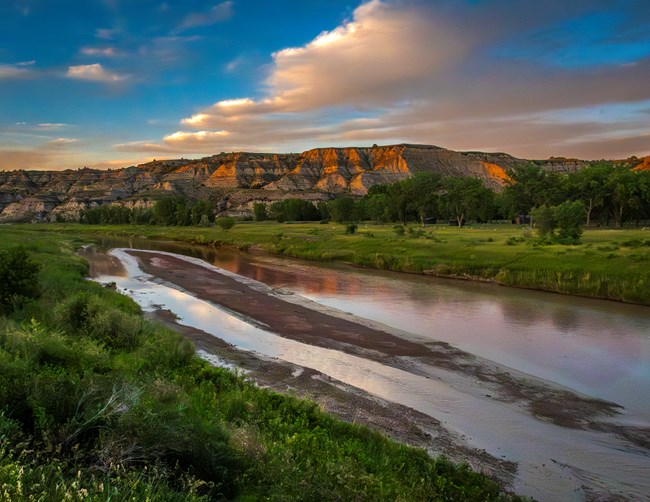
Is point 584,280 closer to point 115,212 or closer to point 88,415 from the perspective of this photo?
point 88,415

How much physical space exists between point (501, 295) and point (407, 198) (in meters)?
62.8

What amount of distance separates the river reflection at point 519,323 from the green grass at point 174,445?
353 inches

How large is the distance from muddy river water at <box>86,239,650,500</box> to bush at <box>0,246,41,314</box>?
6807 mm

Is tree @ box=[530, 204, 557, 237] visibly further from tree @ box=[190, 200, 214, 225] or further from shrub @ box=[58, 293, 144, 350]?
tree @ box=[190, 200, 214, 225]

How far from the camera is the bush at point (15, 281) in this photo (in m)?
16.7

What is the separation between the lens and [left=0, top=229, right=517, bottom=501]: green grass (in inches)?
195

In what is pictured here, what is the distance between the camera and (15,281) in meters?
17.7

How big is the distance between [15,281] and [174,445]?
612 inches

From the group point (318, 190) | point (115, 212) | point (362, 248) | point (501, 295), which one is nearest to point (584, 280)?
point (501, 295)

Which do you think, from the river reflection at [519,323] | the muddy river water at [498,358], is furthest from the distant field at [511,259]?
the muddy river water at [498,358]

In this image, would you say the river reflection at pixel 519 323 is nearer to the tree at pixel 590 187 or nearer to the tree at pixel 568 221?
the tree at pixel 568 221

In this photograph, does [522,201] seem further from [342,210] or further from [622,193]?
[342,210]

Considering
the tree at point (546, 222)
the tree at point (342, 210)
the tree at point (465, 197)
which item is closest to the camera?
the tree at point (546, 222)

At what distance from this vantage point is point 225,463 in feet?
21.8
